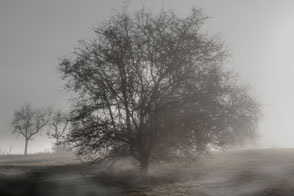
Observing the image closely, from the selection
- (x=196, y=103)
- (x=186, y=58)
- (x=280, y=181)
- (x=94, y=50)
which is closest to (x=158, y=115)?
(x=196, y=103)

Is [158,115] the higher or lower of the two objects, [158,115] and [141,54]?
the lower

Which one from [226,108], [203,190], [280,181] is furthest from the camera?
[226,108]

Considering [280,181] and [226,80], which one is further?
[226,80]

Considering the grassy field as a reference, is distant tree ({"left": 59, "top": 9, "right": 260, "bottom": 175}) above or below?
above

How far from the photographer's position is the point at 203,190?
18062mm

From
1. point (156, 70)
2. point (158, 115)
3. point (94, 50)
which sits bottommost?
point (158, 115)

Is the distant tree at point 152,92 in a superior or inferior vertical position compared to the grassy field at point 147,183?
superior

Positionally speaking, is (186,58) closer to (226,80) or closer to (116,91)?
(226,80)

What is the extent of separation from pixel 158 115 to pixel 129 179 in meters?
4.98

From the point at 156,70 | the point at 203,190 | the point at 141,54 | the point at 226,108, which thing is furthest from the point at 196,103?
the point at 203,190

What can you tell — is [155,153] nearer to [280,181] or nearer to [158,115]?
[158,115]

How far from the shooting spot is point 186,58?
23.1 meters

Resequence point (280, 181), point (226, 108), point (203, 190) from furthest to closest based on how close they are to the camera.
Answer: point (226, 108), point (280, 181), point (203, 190)

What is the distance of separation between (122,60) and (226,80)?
293 inches
